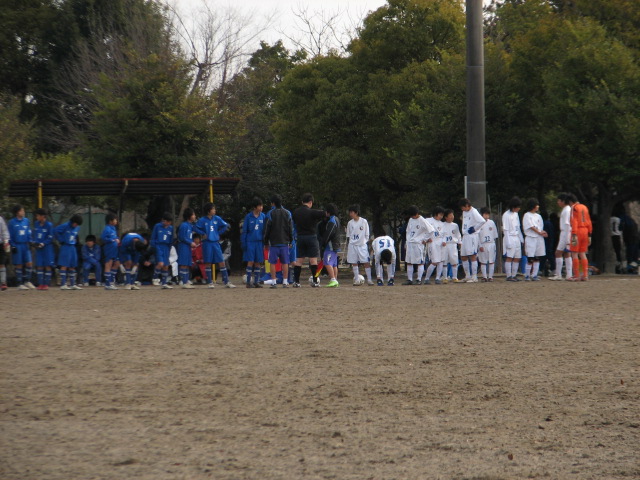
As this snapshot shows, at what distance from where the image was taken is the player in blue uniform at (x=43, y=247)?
2295 cm

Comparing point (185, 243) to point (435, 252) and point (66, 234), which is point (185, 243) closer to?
point (66, 234)

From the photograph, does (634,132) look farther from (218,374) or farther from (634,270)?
(218,374)

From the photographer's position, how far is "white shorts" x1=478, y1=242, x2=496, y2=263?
23828mm

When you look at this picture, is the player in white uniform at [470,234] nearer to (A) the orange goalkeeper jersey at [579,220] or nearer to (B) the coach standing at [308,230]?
(A) the orange goalkeeper jersey at [579,220]

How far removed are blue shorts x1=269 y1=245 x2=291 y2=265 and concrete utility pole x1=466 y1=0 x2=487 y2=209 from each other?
19.1 ft

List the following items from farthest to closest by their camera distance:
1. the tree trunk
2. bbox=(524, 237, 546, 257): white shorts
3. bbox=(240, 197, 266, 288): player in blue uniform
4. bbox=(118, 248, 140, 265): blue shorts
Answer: the tree trunk
bbox=(118, 248, 140, 265): blue shorts
bbox=(524, 237, 546, 257): white shorts
bbox=(240, 197, 266, 288): player in blue uniform

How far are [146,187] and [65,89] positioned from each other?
76.0 feet

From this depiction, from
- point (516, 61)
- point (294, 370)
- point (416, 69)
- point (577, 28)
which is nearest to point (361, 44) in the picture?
point (416, 69)

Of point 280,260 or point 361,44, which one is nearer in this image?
point 280,260

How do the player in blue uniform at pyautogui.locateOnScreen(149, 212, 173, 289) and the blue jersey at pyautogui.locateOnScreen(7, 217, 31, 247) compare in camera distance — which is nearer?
the blue jersey at pyautogui.locateOnScreen(7, 217, 31, 247)

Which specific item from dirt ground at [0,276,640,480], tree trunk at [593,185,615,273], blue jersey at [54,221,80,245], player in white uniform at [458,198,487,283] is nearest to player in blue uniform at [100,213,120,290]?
blue jersey at [54,221,80,245]

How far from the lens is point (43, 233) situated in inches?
909

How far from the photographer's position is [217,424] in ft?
21.7

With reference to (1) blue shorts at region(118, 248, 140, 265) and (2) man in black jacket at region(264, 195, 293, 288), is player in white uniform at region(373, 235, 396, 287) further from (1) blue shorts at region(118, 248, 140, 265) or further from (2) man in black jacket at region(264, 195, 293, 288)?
(1) blue shorts at region(118, 248, 140, 265)
